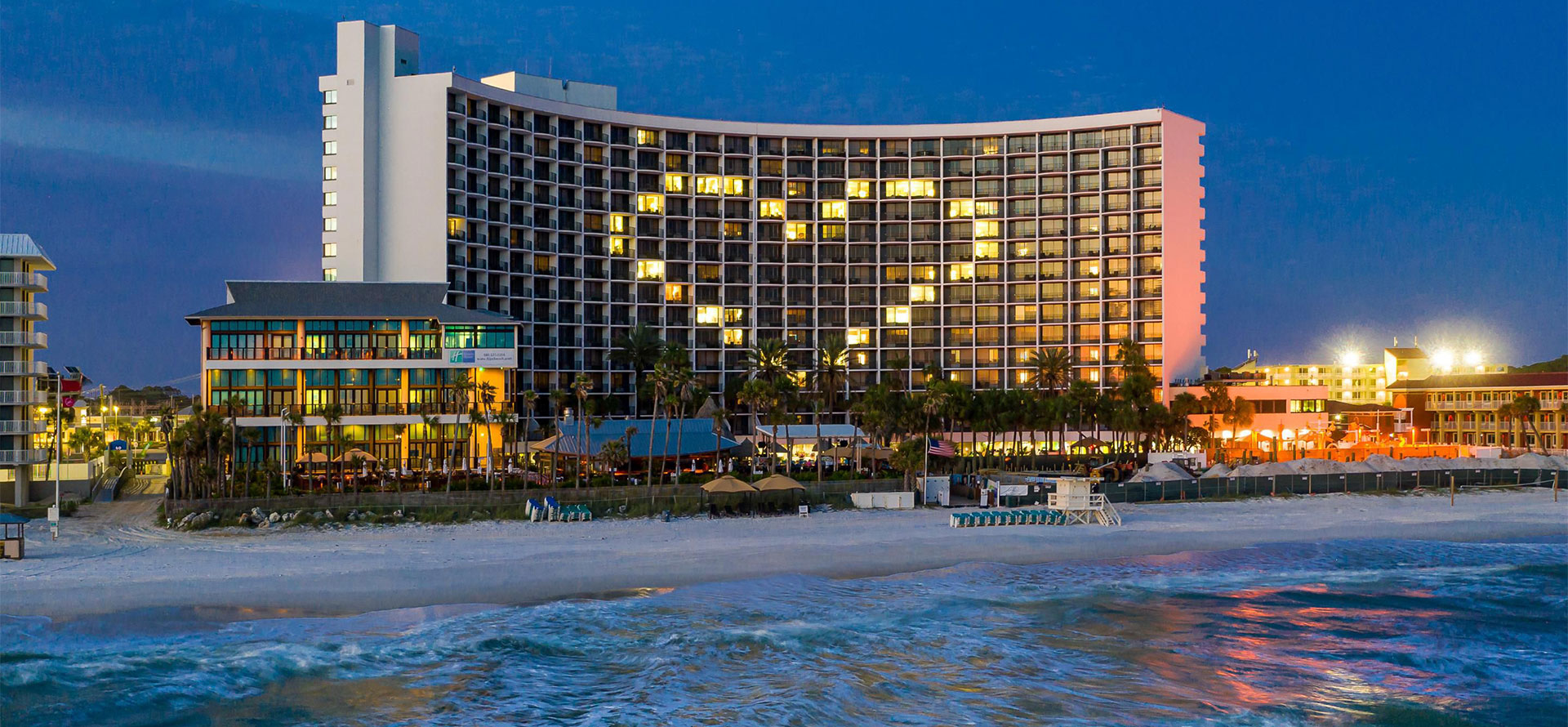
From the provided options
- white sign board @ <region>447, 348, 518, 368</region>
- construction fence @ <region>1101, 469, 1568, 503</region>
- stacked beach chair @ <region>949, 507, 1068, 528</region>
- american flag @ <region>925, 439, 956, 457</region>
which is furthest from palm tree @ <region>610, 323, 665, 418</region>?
stacked beach chair @ <region>949, 507, 1068, 528</region>

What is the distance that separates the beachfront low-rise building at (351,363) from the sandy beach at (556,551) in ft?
36.5

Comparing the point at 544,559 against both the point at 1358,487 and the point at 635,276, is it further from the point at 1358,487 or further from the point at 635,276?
the point at 635,276

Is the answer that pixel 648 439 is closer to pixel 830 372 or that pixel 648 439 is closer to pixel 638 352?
pixel 830 372

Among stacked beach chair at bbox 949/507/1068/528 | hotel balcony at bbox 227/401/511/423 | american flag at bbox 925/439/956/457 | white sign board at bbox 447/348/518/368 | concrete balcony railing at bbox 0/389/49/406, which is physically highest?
white sign board at bbox 447/348/518/368

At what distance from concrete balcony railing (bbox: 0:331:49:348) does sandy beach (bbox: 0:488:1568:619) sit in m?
9.84

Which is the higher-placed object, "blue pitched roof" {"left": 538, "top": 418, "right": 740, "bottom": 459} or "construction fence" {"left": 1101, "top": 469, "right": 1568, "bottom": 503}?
"blue pitched roof" {"left": 538, "top": 418, "right": 740, "bottom": 459}

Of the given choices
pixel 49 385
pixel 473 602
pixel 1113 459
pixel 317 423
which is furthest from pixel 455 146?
pixel 473 602

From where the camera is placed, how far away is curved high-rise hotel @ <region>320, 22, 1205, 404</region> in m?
94.6

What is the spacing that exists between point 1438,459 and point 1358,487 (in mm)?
9788

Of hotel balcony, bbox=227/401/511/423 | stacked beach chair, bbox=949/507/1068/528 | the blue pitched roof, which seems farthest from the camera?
hotel balcony, bbox=227/401/511/423

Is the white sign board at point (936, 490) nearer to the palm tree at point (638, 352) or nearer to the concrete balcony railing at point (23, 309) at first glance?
the palm tree at point (638, 352)

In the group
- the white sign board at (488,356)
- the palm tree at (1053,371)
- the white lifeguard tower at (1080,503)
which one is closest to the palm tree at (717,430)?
the white sign board at (488,356)

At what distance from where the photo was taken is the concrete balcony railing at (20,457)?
2055 inches

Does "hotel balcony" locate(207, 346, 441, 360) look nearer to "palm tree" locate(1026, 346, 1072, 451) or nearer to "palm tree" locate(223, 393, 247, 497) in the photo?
"palm tree" locate(223, 393, 247, 497)
